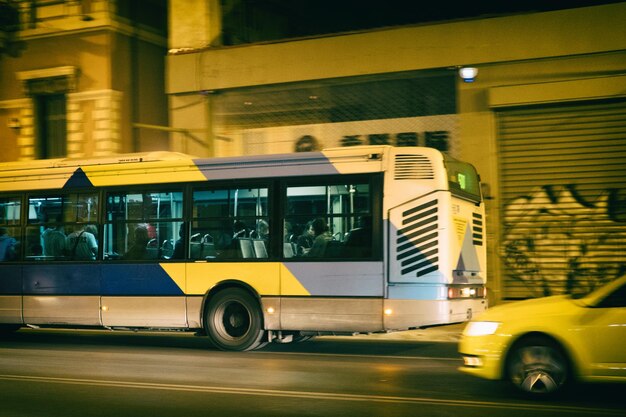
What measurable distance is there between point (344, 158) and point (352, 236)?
1.11 m

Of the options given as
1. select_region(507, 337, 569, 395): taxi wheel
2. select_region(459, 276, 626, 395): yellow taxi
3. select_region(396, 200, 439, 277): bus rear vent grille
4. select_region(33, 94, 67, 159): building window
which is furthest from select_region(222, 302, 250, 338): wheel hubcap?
select_region(33, 94, 67, 159): building window

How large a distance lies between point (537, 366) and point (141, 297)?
7.15m

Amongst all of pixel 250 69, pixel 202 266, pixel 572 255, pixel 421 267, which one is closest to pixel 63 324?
pixel 202 266

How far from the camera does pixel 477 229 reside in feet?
43.5

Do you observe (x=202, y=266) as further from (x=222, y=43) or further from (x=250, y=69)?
(x=222, y=43)

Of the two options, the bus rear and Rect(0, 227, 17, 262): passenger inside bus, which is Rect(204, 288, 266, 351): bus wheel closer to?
the bus rear

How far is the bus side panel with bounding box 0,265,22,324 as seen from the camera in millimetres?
14766

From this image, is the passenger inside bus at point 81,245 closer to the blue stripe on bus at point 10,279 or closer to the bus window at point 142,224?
the bus window at point 142,224

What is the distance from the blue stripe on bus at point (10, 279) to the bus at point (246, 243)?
0.02 m

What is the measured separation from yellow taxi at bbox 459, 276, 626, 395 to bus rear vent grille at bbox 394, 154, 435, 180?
3.56m

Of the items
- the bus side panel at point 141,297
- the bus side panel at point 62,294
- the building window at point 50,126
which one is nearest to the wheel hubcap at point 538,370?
the bus side panel at point 141,297

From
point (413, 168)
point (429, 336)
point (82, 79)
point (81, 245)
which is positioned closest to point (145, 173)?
point (81, 245)

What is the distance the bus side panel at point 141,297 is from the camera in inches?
531

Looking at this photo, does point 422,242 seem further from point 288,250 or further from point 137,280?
point 137,280
